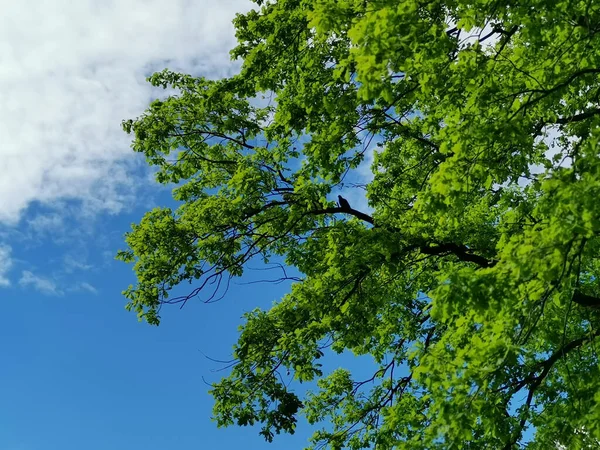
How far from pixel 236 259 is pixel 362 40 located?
7389 mm

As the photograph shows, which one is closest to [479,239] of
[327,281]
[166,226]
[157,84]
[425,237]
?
[425,237]

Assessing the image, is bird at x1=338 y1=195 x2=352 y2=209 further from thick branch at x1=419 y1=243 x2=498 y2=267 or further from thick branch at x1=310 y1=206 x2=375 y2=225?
thick branch at x1=419 y1=243 x2=498 y2=267

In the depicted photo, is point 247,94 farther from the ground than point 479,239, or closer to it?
farther from the ground

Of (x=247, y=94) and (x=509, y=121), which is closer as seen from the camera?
(x=509, y=121)

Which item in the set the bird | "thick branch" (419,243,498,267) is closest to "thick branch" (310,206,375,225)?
the bird

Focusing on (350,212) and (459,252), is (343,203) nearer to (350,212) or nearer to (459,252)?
(350,212)

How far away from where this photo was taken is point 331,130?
895 cm

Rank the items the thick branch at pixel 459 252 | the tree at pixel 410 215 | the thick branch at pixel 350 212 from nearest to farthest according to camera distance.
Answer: the tree at pixel 410 215 < the thick branch at pixel 459 252 < the thick branch at pixel 350 212

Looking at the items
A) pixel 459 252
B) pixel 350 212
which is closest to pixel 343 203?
pixel 350 212

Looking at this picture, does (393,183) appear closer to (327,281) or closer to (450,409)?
(327,281)

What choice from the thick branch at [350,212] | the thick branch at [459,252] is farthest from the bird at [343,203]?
the thick branch at [459,252]

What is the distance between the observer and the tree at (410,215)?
5.83 metres

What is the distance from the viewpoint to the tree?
230 inches

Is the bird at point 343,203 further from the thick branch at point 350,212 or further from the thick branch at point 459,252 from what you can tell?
the thick branch at point 459,252
